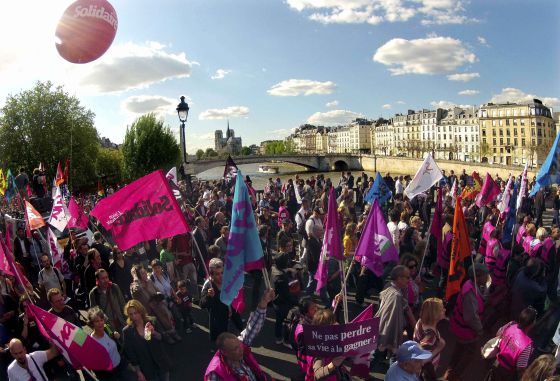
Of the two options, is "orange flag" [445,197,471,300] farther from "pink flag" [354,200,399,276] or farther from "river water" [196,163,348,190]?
"river water" [196,163,348,190]

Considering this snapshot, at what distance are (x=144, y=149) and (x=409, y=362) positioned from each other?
46824mm

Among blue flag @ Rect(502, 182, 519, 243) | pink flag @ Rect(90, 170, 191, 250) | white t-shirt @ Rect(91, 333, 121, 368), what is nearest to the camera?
white t-shirt @ Rect(91, 333, 121, 368)

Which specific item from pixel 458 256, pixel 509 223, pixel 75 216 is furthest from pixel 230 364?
pixel 509 223

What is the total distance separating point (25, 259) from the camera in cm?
953

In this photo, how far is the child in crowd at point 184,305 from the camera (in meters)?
7.14

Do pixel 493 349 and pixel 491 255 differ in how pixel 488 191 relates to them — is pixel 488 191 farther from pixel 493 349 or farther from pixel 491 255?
pixel 493 349

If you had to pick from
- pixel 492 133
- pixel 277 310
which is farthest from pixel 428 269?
pixel 492 133

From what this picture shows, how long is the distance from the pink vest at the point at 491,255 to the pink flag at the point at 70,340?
6.36m

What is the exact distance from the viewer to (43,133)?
41344 millimetres

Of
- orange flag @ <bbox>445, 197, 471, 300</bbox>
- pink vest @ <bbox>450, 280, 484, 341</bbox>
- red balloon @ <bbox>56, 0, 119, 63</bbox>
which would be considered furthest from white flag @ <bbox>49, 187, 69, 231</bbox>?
pink vest @ <bbox>450, 280, 484, 341</bbox>

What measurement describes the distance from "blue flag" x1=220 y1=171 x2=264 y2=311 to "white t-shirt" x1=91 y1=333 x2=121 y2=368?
118 cm

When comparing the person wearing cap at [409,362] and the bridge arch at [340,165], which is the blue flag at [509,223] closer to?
the person wearing cap at [409,362]

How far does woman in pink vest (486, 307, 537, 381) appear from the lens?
13.3 ft

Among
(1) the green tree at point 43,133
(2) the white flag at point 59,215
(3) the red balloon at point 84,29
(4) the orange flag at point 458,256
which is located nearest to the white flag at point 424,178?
(4) the orange flag at point 458,256
